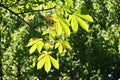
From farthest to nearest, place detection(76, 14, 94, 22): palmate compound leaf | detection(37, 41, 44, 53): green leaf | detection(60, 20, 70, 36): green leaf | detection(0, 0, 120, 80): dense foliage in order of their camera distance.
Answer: detection(0, 0, 120, 80): dense foliage
detection(37, 41, 44, 53): green leaf
detection(60, 20, 70, 36): green leaf
detection(76, 14, 94, 22): palmate compound leaf

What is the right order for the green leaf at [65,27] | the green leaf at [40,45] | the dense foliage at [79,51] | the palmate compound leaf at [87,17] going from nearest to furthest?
the palmate compound leaf at [87,17]
the green leaf at [65,27]
the green leaf at [40,45]
the dense foliage at [79,51]

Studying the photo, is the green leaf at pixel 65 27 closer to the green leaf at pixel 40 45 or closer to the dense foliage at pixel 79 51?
the green leaf at pixel 40 45

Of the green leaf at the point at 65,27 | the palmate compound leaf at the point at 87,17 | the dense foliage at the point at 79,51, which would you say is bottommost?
the dense foliage at the point at 79,51

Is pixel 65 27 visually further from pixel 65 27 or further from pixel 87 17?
pixel 87 17

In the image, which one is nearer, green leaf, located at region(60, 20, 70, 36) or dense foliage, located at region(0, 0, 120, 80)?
green leaf, located at region(60, 20, 70, 36)

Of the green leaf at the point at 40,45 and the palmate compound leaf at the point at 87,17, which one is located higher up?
the palmate compound leaf at the point at 87,17

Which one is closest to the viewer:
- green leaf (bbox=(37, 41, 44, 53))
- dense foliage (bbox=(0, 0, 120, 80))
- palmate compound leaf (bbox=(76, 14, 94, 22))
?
palmate compound leaf (bbox=(76, 14, 94, 22))

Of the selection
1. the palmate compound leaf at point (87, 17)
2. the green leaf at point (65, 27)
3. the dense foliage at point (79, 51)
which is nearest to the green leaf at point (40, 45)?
the green leaf at point (65, 27)

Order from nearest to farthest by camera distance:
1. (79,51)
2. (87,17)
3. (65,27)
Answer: (87,17)
(65,27)
(79,51)

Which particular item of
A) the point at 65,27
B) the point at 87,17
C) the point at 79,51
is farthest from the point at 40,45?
the point at 79,51

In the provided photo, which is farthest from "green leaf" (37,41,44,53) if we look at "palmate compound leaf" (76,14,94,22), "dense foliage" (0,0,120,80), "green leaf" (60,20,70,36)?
"dense foliage" (0,0,120,80)

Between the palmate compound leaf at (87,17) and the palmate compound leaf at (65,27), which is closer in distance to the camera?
the palmate compound leaf at (87,17)

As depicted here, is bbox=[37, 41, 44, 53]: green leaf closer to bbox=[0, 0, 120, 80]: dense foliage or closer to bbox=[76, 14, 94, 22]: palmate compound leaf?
bbox=[76, 14, 94, 22]: palmate compound leaf

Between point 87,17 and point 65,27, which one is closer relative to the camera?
A: point 87,17
